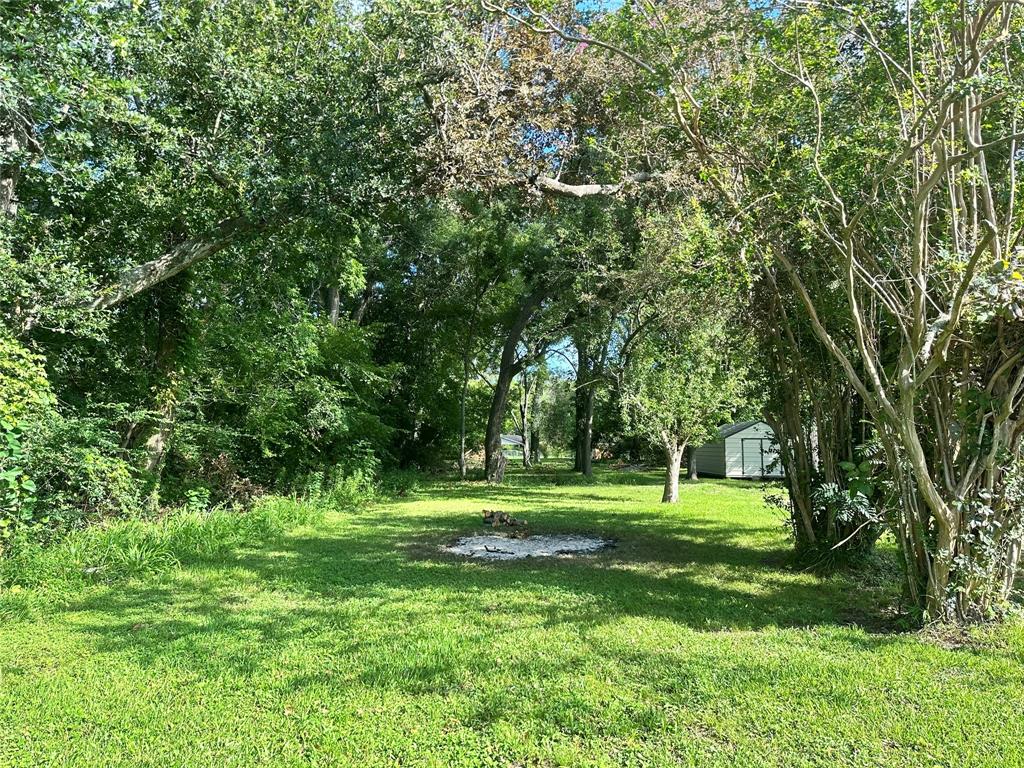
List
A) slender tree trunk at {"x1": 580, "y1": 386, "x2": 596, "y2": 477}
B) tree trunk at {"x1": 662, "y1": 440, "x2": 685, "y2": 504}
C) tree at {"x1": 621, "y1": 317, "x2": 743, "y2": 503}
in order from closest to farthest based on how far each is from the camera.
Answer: tree at {"x1": 621, "y1": 317, "x2": 743, "y2": 503} → tree trunk at {"x1": 662, "y1": 440, "x2": 685, "y2": 504} → slender tree trunk at {"x1": 580, "y1": 386, "x2": 596, "y2": 477}

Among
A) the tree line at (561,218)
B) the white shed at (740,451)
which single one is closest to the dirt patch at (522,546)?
the tree line at (561,218)

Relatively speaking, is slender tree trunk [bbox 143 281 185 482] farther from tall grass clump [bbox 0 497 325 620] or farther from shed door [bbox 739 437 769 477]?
shed door [bbox 739 437 769 477]

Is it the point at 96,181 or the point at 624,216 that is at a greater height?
the point at 624,216

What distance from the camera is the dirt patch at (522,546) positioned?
7710mm

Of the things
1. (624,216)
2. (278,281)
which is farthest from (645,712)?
(624,216)

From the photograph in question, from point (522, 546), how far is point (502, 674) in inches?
186

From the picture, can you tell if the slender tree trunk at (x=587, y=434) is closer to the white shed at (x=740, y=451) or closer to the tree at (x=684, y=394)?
the white shed at (x=740, y=451)

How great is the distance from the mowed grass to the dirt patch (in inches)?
47.8

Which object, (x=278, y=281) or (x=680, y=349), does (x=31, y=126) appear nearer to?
(x=278, y=281)

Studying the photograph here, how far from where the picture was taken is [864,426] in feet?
20.5

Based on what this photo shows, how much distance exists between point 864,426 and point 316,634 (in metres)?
5.48

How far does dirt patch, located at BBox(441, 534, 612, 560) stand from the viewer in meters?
7.71

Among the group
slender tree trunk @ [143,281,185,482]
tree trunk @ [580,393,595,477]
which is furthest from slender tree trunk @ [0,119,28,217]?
tree trunk @ [580,393,595,477]

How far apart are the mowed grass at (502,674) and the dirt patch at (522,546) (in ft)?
3.98
